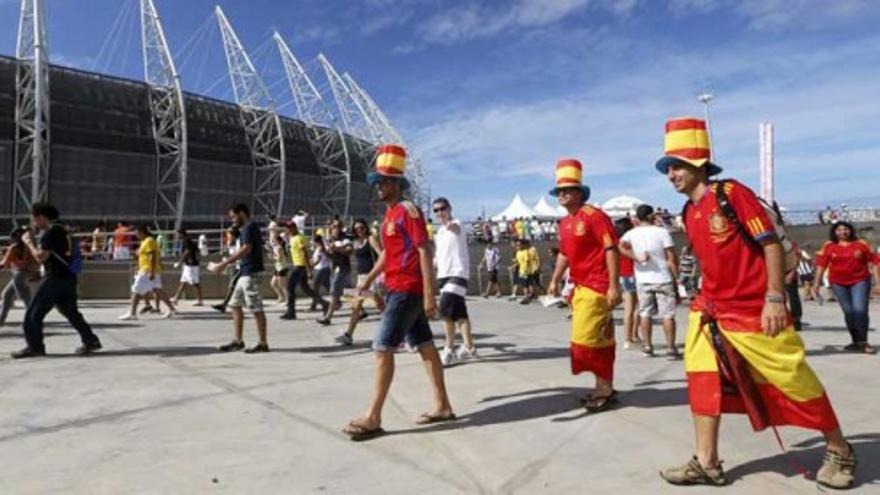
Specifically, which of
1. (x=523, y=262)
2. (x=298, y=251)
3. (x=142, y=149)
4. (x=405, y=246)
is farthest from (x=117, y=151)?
(x=405, y=246)

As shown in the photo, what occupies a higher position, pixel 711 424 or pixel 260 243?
pixel 260 243

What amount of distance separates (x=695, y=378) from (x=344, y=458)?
1.93 m

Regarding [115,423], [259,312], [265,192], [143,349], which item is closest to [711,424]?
[115,423]

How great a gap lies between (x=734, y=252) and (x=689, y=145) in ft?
1.91

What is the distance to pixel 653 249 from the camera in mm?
7547

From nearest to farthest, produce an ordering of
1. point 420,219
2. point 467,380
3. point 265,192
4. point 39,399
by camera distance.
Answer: point 420,219 < point 39,399 < point 467,380 < point 265,192

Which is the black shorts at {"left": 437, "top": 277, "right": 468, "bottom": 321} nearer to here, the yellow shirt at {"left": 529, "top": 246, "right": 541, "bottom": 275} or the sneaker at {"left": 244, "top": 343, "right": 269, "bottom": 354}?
the sneaker at {"left": 244, "top": 343, "right": 269, "bottom": 354}

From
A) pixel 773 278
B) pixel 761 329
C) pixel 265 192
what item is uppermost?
pixel 265 192

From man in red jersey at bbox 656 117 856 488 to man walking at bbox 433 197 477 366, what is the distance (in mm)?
3844

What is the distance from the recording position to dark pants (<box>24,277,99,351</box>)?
7.79m

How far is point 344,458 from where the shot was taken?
4.09m

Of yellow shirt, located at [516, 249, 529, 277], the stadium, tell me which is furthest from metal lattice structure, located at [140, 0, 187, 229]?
yellow shirt, located at [516, 249, 529, 277]

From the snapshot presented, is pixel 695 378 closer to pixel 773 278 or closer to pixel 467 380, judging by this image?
pixel 773 278

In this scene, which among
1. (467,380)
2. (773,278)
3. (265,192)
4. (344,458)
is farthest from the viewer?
(265,192)
